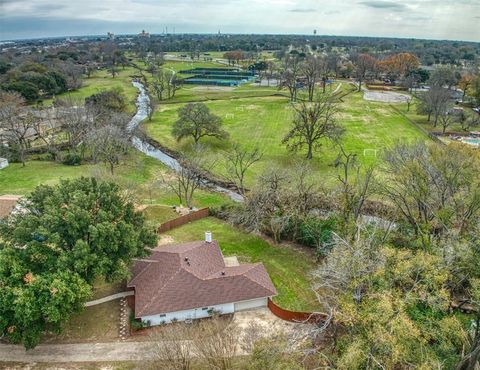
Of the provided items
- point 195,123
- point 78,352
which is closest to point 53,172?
point 195,123

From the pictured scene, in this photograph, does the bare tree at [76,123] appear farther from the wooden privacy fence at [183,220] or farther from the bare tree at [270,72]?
the bare tree at [270,72]

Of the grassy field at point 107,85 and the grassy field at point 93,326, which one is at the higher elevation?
the grassy field at point 107,85

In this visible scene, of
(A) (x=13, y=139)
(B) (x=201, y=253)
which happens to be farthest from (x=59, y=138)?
(B) (x=201, y=253)

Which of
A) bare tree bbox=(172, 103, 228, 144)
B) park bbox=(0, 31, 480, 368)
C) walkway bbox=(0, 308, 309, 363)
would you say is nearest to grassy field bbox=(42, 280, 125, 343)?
park bbox=(0, 31, 480, 368)

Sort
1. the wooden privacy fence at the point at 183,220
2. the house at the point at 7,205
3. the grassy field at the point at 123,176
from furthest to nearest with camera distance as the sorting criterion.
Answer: the grassy field at the point at 123,176 < the house at the point at 7,205 < the wooden privacy fence at the point at 183,220

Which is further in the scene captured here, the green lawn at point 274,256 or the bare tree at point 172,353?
the green lawn at point 274,256

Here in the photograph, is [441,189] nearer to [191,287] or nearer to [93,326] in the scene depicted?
[191,287]

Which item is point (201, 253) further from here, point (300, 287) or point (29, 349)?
point (29, 349)

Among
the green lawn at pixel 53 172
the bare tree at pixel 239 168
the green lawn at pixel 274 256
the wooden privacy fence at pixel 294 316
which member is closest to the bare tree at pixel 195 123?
the bare tree at pixel 239 168
